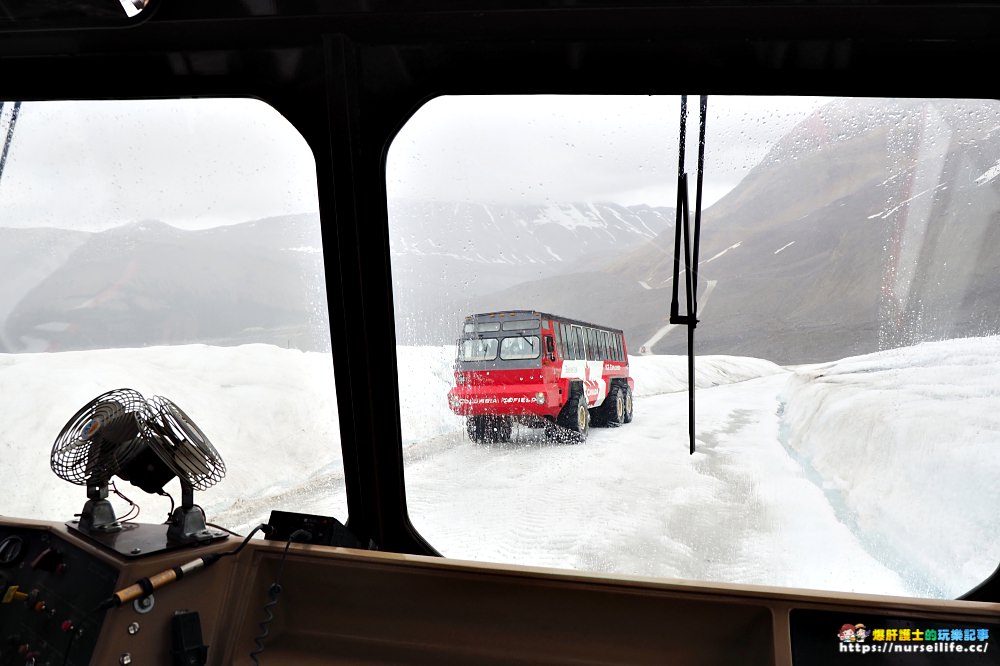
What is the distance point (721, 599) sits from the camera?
1.37 meters

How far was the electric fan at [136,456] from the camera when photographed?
1619 mm

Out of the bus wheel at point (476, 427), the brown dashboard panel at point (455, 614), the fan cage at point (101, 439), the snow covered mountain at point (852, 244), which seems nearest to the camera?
the brown dashboard panel at point (455, 614)

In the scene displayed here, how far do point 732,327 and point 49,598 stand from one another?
1.81 m

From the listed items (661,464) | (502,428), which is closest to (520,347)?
(502,428)

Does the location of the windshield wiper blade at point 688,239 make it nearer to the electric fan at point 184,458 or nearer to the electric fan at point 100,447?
the electric fan at point 184,458

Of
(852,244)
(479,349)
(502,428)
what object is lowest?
(502,428)

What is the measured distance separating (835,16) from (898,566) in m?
1.48

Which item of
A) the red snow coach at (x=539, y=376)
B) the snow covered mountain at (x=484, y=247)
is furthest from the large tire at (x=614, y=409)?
the snow covered mountain at (x=484, y=247)

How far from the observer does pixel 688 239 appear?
187cm

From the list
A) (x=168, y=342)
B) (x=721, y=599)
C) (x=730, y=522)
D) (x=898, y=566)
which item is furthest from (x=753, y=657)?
(x=168, y=342)

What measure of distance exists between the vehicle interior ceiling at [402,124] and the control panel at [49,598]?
0.04ft

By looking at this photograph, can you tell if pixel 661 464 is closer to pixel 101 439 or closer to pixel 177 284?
pixel 101 439

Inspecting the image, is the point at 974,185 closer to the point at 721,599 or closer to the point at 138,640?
the point at 721,599

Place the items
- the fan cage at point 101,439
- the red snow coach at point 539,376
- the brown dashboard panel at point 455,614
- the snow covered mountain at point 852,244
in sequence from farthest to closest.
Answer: the red snow coach at point 539,376, the snow covered mountain at point 852,244, the fan cage at point 101,439, the brown dashboard panel at point 455,614
